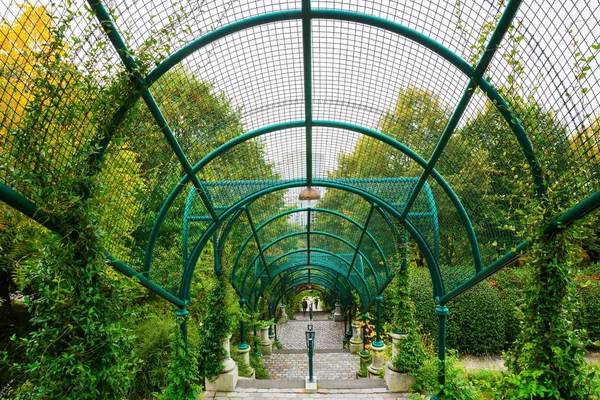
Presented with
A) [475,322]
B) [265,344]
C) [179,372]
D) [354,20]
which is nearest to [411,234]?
[354,20]

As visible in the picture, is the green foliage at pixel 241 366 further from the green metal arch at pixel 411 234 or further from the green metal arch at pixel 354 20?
the green metal arch at pixel 354 20

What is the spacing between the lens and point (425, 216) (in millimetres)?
4762

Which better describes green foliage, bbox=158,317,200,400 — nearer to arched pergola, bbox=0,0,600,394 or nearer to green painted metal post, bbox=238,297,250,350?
arched pergola, bbox=0,0,600,394

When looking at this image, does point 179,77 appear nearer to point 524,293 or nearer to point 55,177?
point 55,177

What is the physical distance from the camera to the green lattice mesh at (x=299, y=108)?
191 centimetres

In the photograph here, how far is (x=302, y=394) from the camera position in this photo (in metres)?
5.65

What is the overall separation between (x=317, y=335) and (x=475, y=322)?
8971 mm

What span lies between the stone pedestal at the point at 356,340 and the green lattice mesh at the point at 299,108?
779cm

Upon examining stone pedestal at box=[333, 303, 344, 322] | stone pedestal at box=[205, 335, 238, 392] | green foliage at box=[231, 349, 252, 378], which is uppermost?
stone pedestal at box=[205, 335, 238, 392]

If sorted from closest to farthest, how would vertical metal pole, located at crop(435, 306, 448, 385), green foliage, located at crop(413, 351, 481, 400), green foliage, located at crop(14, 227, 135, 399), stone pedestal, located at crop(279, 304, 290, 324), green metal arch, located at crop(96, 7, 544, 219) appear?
green foliage, located at crop(14, 227, 135, 399)
green metal arch, located at crop(96, 7, 544, 219)
green foliage, located at crop(413, 351, 481, 400)
vertical metal pole, located at crop(435, 306, 448, 385)
stone pedestal, located at crop(279, 304, 290, 324)

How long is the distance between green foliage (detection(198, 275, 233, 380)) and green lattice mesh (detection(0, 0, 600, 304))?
124 centimetres

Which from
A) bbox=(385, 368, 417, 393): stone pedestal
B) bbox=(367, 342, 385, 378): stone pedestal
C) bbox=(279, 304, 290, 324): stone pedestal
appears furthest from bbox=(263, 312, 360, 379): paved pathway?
bbox=(385, 368, 417, 393): stone pedestal

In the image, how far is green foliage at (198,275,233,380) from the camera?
5477mm

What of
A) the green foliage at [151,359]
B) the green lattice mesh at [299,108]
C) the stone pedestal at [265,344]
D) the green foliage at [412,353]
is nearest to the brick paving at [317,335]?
the stone pedestal at [265,344]
